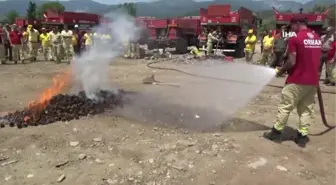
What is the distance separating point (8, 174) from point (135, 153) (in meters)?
1.80

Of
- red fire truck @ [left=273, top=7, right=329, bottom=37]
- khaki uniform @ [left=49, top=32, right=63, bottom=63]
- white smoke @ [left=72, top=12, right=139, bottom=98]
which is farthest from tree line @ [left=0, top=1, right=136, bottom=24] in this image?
red fire truck @ [left=273, top=7, right=329, bottom=37]

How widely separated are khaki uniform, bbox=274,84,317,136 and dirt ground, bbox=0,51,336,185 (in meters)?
0.37

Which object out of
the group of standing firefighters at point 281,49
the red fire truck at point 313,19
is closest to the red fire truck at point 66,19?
the red fire truck at point 313,19

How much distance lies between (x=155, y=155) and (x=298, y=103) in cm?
251

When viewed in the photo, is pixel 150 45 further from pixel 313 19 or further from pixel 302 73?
pixel 302 73

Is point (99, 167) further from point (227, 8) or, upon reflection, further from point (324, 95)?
point (227, 8)

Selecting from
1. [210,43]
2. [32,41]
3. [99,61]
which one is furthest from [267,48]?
[32,41]

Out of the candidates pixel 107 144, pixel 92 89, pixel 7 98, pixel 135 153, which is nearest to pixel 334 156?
pixel 135 153

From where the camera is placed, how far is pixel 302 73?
580cm

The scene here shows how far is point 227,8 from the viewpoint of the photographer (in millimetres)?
22078

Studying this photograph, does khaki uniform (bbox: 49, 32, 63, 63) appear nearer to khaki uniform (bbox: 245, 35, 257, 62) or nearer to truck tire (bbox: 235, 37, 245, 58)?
khaki uniform (bbox: 245, 35, 257, 62)

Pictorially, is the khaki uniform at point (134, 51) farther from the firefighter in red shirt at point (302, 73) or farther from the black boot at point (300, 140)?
the black boot at point (300, 140)

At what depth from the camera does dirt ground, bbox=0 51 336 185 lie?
5.02 m

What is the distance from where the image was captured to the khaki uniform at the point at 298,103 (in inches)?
232
